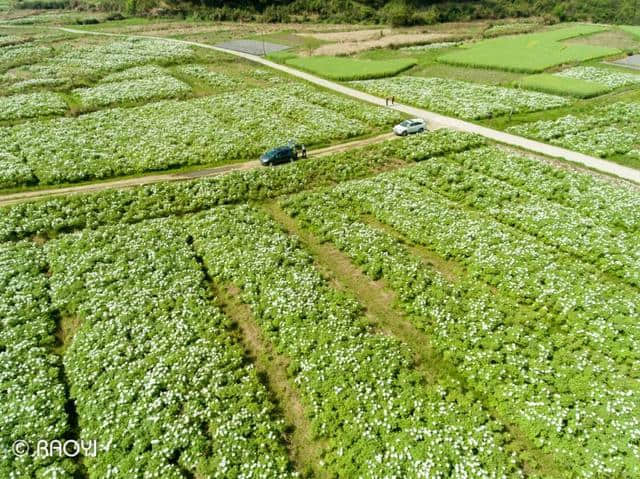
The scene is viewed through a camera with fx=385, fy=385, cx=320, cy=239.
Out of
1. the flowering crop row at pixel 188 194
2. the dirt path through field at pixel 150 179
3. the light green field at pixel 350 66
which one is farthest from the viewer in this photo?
the light green field at pixel 350 66

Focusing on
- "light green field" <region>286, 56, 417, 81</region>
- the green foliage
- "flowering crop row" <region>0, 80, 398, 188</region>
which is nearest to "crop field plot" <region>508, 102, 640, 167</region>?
"flowering crop row" <region>0, 80, 398, 188</region>

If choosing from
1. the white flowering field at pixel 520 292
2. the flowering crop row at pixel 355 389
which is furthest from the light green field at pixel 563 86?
the flowering crop row at pixel 355 389

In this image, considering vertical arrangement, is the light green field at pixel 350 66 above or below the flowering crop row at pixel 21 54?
below

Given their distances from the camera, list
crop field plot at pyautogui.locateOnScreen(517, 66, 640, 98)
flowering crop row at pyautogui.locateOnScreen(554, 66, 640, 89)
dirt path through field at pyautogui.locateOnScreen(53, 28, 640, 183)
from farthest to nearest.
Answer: flowering crop row at pyautogui.locateOnScreen(554, 66, 640, 89) < crop field plot at pyautogui.locateOnScreen(517, 66, 640, 98) < dirt path through field at pyautogui.locateOnScreen(53, 28, 640, 183)

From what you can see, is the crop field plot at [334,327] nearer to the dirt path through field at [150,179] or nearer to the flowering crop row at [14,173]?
the dirt path through field at [150,179]

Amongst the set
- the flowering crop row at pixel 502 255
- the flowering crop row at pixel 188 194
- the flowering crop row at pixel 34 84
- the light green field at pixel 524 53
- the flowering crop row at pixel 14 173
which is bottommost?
the flowering crop row at pixel 502 255

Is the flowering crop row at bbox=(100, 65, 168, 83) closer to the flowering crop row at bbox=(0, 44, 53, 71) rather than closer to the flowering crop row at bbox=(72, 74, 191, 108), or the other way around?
the flowering crop row at bbox=(72, 74, 191, 108)

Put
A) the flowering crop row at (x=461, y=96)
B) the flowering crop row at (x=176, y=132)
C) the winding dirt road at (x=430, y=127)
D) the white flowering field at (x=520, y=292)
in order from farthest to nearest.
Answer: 1. the flowering crop row at (x=461, y=96)
2. the flowering crop row at (x=176, y=132)
3. the winding dirt road at (x=430, y=127)
4. the white flowering field at (x=520, y=292)
